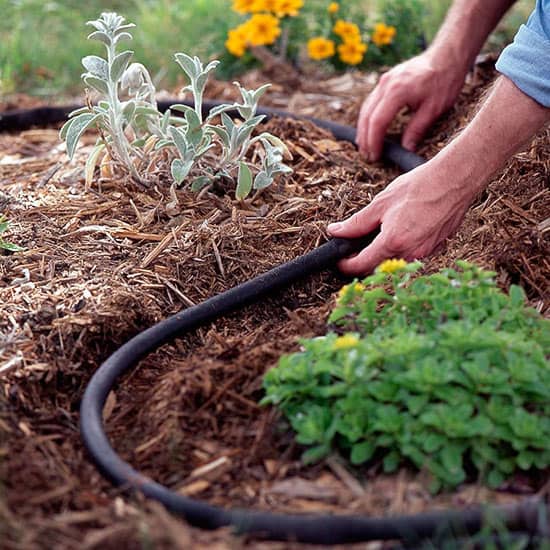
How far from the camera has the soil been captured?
185cm

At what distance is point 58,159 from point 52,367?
60.2 inches

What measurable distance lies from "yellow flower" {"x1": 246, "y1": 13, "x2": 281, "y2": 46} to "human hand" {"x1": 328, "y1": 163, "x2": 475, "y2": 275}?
2.02 meters

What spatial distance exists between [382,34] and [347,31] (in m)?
0.19

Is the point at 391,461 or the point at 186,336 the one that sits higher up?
the point at 391,461

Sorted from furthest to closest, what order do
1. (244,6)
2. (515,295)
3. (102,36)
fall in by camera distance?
1. (244,6)
2. (102,36)
3. (515,295)

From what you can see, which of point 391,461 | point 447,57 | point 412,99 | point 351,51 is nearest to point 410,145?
point 412,99

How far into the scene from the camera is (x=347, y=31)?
179 inches

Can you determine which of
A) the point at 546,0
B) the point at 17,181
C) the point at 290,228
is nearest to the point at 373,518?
the point at 290,228

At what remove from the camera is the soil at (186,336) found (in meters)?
1.85

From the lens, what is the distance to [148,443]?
205 cm

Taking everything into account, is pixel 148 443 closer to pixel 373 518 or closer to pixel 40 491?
pixel 40 491

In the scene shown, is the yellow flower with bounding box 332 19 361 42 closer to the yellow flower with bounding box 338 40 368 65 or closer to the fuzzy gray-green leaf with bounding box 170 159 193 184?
the yellow flower with bounding box 338 40 368 65

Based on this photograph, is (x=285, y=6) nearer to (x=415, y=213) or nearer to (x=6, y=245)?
(x=415, y=213)

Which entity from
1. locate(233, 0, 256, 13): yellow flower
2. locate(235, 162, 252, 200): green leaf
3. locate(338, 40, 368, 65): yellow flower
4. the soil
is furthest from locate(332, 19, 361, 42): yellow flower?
locate(235, 162, 252, 200): green leaf
